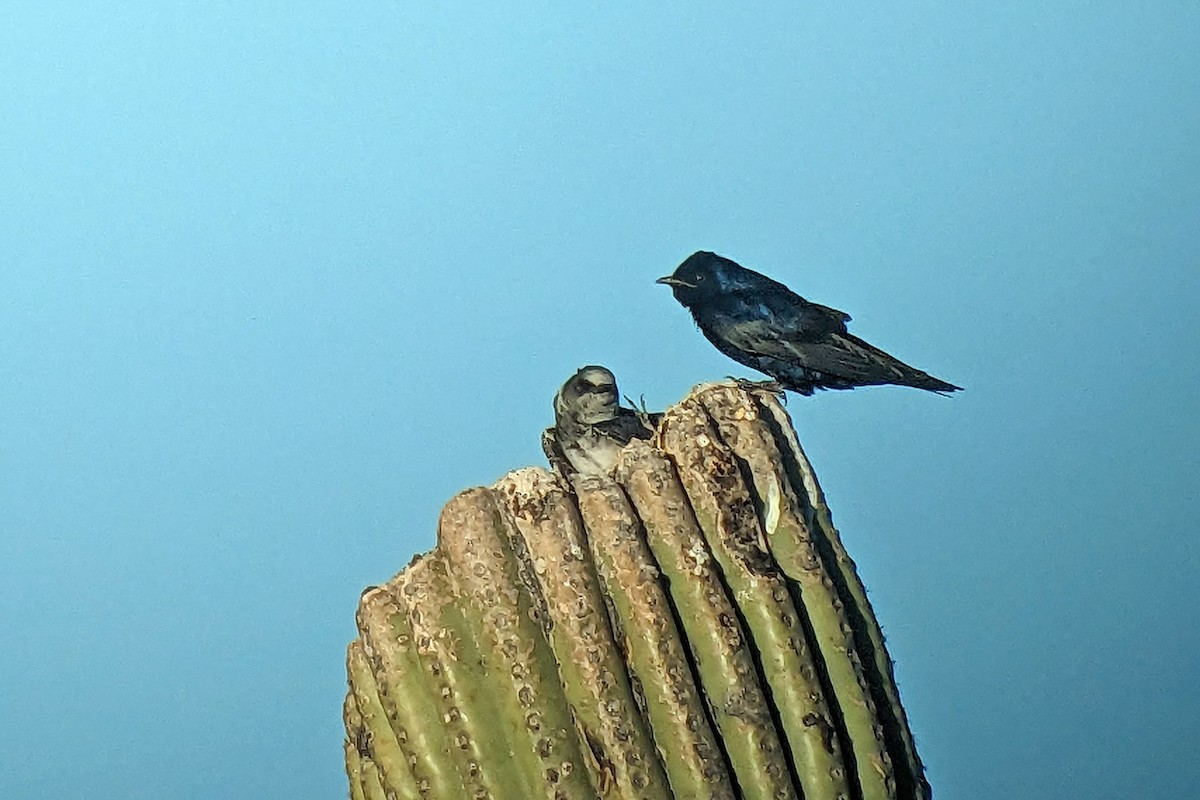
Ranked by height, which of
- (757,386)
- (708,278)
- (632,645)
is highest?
(708,278)

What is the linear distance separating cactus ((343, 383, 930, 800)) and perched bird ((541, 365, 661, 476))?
0.47 feet

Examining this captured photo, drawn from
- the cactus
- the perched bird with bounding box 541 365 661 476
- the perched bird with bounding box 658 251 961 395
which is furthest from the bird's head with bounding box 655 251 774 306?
the cactus

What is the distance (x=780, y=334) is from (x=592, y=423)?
32cm

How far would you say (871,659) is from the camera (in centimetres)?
105

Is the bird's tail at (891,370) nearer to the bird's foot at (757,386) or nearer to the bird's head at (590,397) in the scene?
the bird's foot at (757,386)

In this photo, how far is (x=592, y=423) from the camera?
3.82ft

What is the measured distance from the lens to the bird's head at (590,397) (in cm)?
115

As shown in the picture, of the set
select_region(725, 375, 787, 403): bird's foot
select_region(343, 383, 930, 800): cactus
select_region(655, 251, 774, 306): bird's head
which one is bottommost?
select_region(343, 383, 930, 800): cactus

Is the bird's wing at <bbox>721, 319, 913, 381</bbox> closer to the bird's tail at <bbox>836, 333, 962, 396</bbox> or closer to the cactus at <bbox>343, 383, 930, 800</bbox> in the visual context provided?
the bird's tail at <bbox>836, 333, 962, 396</bbox>

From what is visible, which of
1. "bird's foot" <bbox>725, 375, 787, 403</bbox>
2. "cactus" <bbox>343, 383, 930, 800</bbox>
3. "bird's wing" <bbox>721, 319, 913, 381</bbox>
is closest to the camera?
"cactus" <bbox>343, 383, 930, 800</bbox>

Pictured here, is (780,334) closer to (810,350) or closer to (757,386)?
(810,350)

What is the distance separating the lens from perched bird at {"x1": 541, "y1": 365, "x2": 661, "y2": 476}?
3.77 ft

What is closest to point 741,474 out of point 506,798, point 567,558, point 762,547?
point 762,547

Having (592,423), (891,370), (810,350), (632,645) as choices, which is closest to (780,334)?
(810,350)
